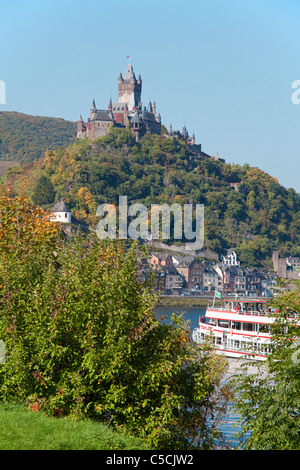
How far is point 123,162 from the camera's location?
12850 cm

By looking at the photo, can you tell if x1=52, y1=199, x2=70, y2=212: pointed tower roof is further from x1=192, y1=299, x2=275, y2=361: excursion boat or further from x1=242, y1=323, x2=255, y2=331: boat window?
x1=242, y1=323, x2=255, y2=331: boat window

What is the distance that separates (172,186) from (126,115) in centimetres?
1872

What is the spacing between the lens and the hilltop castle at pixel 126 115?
134m

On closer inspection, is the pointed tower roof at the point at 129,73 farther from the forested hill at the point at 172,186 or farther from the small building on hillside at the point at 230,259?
the small building on hillside at the point at 230,259

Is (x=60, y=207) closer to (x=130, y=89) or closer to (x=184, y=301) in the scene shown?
(x=184, y=301)

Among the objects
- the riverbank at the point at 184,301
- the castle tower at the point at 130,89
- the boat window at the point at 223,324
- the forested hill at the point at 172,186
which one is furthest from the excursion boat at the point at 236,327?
the castle tower at the point at 130,89

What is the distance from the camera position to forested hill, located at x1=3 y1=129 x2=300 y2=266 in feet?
379

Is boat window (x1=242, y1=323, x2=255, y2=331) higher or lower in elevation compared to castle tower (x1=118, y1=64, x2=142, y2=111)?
lower

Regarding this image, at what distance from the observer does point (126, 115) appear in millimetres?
137250

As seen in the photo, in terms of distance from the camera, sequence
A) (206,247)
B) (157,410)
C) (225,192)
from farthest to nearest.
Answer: (225,192)
(206,247)
(157,410)

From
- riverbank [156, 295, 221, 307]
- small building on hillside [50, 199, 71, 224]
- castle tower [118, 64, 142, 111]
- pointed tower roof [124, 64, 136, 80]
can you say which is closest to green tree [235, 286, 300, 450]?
riverbank [156, 295, 221, 307]
